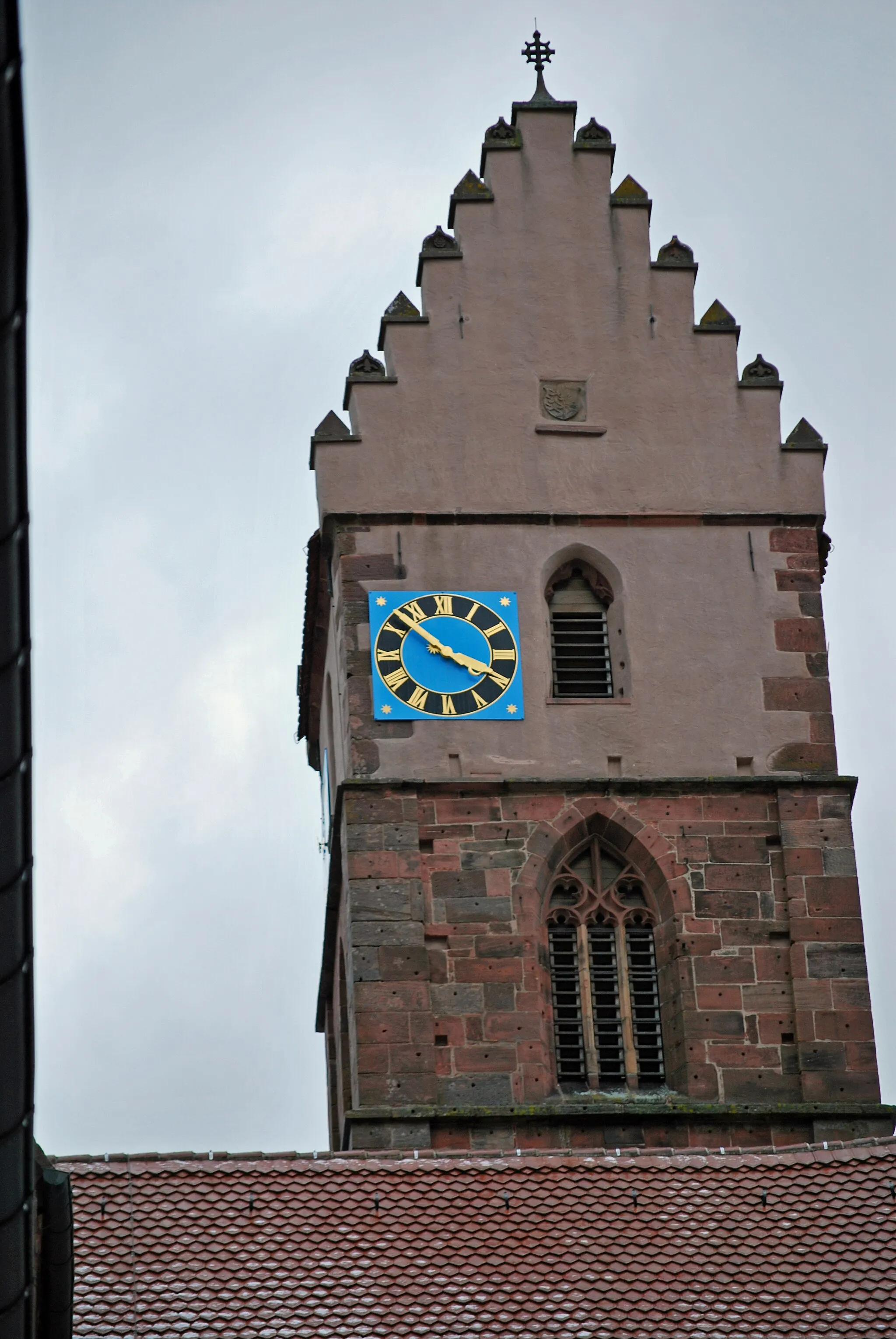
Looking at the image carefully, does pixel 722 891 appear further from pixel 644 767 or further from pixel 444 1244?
pixel 444 1244

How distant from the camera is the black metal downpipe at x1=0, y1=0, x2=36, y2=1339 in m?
10.8

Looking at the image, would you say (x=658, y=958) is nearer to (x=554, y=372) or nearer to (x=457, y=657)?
(x=457, y=657)

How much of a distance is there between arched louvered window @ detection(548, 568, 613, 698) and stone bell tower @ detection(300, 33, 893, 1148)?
0.03 metres

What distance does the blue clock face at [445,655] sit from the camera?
A: 92.6ft

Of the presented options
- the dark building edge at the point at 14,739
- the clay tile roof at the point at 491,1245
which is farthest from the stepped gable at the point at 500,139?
the dark building edge at the point at 14,739

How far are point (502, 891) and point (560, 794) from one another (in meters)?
1.08

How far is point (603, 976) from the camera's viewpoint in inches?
1091

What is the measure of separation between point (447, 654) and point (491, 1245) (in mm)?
8336

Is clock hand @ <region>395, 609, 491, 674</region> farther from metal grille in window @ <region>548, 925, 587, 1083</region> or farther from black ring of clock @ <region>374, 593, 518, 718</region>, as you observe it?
metal grille in window @ <region>548, 925, 587, 1083</region>

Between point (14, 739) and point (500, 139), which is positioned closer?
point (14, 739)

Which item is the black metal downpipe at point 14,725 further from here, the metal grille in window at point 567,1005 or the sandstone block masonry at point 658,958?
the metal grille in window at point 567,1005

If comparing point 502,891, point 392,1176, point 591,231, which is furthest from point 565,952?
point 591,231

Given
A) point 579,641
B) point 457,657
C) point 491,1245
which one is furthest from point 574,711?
point 491,1245

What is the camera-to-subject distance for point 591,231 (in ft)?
101
